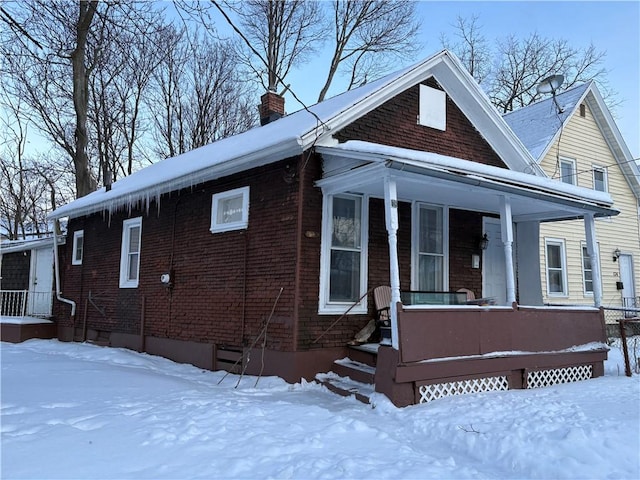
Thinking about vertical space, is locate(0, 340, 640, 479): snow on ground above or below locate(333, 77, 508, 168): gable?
below

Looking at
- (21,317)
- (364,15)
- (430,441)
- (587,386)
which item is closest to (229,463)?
(430,441)

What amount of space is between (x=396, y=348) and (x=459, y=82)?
5.73 meters

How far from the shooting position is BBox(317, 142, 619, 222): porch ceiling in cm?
638

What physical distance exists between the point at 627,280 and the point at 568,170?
4482 mm

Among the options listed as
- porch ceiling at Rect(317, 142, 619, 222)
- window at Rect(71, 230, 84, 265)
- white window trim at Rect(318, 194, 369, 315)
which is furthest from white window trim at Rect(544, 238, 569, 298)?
window at Rect(71, 230, 84, 265)

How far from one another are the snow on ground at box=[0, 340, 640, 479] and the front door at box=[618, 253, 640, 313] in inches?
469

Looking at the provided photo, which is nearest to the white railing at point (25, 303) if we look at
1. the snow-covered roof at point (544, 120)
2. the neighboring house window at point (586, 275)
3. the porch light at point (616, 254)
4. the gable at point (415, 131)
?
the gable at point (415, 131)

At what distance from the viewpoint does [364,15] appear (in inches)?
1062

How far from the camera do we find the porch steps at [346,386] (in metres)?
6.35

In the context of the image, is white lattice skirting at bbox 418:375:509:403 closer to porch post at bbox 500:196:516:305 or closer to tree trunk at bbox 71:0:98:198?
porch post at bbox 500:196:516:305

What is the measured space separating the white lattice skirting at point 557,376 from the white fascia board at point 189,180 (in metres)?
4.88

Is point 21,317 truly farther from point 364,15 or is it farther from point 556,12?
point 364,15

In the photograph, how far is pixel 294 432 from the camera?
15.6ft

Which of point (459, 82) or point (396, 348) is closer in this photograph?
point (396, 348)
